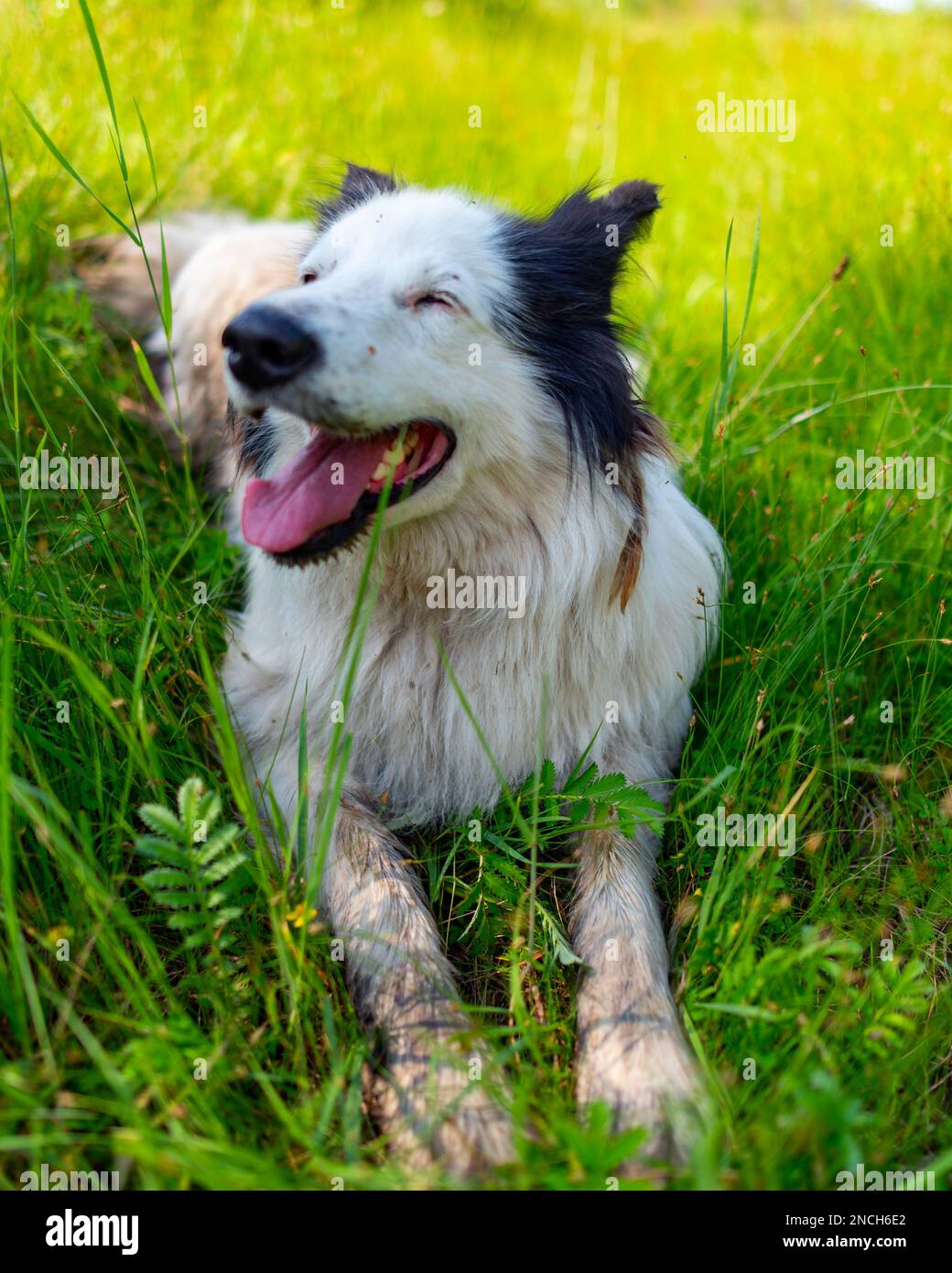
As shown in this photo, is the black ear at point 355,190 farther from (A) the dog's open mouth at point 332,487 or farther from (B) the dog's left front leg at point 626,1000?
(B) the dog's left front leg at point 626,1000

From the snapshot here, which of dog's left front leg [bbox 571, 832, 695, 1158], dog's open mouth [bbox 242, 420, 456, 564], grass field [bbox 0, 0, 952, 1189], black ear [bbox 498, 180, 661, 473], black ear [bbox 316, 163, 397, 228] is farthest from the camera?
black ear [bbox 316, 163, 397, 228]

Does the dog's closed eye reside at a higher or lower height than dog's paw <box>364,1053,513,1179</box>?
higher

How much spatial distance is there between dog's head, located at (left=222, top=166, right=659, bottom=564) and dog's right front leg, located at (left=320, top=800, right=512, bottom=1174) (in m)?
0.75

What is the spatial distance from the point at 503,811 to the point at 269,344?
125 centimetres

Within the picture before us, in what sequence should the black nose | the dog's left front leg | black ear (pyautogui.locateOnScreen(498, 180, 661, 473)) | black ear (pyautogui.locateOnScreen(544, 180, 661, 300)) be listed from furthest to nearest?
black ear (pyautogui.locateOnScreen(544, 180, 661, 300)), black ear (pyautogui.locateOnScreen(498, 180, 661, 473)), the black nose, the dog's left front leg

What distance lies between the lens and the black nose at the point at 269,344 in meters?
1.97

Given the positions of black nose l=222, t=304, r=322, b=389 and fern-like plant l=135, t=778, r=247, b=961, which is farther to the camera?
black nose l=222, t=304, r=322, b=389

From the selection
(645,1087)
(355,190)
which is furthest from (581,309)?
(645,1087)

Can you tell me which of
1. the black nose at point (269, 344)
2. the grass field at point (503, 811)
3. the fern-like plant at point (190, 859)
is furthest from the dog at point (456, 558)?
the fern-like plant at point (190, 859)

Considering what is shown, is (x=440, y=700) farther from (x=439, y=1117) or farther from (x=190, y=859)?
(x=439, y=1117)

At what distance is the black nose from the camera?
6.46ft

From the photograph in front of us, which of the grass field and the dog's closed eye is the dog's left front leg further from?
the dog's closed eye

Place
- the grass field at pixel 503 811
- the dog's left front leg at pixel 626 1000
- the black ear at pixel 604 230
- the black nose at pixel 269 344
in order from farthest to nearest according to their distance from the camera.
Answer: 1. the black ear at pixel 604 230
2. the black nose at pixel 269 344
3. the dog's left front leg at pixel 626 1000
4. the grass field at pixel 503 811

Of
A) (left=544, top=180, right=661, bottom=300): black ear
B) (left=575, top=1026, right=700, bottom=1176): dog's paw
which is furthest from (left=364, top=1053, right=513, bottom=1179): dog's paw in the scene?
(left=544, top=180, right=661, bottom=300): black ear
